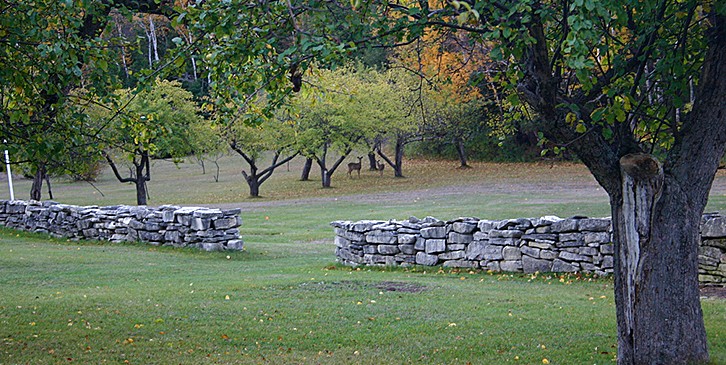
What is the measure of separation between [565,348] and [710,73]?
306 cm

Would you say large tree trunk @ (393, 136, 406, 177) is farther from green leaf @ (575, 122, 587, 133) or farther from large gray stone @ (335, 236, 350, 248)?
green leaf @ (575, 122, 587, 133)

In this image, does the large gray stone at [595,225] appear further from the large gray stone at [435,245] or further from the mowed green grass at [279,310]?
the large gray stone at [435,245]

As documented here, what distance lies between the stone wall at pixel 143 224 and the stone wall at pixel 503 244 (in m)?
3.30

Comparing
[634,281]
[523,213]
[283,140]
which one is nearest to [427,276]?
[634,281]

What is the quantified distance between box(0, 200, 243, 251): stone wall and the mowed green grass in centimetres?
43

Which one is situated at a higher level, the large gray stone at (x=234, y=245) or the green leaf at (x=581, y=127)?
the green leaf at (x=581, y=127)

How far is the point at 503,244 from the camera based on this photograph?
42.9 feet

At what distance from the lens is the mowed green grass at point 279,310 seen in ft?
23.7

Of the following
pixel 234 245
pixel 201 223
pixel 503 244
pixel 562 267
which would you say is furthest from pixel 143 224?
pixel 562 267

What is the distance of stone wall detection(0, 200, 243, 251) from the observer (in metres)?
17.1

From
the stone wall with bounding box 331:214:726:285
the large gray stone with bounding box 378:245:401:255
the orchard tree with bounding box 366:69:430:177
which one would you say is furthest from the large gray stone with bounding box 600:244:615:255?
the orchard tree with bounding box 366:69:430:177

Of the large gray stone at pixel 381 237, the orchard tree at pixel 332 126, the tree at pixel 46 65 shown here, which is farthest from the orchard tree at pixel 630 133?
the orchard tree at pixel 332 126

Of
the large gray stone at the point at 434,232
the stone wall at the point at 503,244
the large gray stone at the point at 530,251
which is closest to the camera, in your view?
the stone wall at the point at 503,244

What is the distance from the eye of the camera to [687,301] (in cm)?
577
